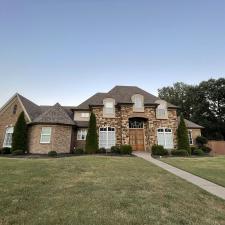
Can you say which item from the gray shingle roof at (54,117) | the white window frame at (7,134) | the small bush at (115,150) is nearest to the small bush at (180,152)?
the small bush at (115,150)

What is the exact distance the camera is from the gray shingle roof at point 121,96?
955 inches

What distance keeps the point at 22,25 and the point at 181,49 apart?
1349 cm

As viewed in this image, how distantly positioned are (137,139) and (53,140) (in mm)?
9617

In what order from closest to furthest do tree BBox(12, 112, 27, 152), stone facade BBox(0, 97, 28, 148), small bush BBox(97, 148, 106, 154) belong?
tree BBox(12, 112, 27, 152) < small bush BBox(97, 148, 106, 154) < stone facade BBox(0, 97, 28, 148)

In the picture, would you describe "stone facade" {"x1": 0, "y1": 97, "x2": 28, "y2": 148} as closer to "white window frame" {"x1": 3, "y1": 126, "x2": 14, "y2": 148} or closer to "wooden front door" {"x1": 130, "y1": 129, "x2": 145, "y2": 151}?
"white window frame" {"x1": 3, "y1": 126, "x2": 14, "y2": 148}

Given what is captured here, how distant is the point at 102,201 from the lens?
5.79m

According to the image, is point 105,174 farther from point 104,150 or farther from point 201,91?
point 201,91

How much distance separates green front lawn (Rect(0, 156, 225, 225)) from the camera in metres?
4.64

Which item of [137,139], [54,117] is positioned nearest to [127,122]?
[137,139]

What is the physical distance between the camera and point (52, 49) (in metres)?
17.1

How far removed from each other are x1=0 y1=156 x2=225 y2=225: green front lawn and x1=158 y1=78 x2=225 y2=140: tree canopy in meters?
39.2

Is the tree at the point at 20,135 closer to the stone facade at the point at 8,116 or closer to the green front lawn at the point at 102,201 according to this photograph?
the stone facade at the point at 8,116

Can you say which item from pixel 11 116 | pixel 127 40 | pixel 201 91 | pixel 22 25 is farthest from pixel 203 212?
pixel 201 91

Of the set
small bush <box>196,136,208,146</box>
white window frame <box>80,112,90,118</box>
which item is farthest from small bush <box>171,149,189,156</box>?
white window frame <box>80,112,90,118</box>
